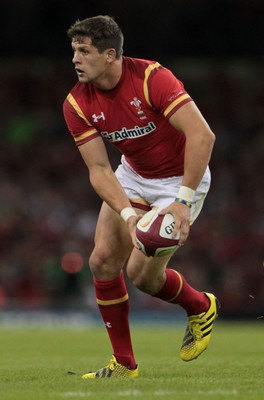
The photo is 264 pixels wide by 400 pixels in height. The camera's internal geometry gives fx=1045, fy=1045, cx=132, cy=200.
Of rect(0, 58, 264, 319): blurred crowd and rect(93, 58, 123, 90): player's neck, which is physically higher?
rect(93, 58, 123, 90): player's neck

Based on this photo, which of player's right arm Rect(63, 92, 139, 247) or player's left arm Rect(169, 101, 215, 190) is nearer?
player's left arm Rect(169, 101, 215, 190)

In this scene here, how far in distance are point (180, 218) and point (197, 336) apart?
1.22 metres

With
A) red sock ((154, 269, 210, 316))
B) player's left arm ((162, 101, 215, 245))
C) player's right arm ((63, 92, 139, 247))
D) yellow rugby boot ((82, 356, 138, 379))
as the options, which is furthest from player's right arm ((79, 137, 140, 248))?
yellow rugby boot ((82, 356, 138, 379))

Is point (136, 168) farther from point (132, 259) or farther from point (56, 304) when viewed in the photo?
point (56, 304)

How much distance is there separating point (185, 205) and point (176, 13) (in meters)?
12.2

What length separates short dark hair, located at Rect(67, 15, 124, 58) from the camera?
247 inches

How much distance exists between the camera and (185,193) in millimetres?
6223

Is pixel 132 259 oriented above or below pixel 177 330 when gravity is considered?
above

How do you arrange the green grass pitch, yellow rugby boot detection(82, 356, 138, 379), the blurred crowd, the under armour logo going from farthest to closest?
the blurred crowd, yellow rugby boot detection(82, 356, 138, 379), the under armour logo, the green grass pitch

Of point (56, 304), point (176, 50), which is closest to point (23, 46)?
point (176, 50)

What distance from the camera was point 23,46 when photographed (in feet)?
59.4

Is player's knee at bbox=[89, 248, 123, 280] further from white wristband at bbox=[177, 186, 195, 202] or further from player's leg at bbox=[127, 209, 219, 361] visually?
white wristband at bbox=[177, 186, 195, 202]

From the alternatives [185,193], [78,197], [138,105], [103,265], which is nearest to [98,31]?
[138,105]

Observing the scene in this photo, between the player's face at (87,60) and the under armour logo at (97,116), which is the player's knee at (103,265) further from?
the player's face at (87,60)
